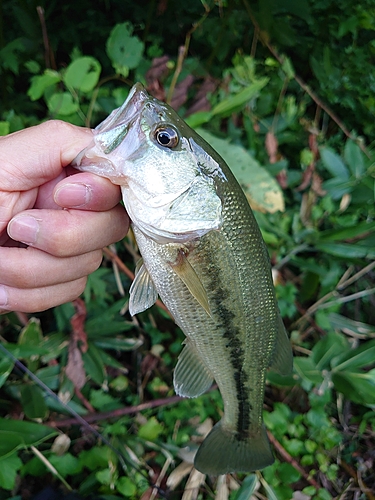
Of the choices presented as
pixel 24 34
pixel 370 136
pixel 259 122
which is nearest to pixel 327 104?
pixel 370 136

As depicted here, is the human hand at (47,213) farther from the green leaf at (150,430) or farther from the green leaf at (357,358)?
the green leaf at (357,358)

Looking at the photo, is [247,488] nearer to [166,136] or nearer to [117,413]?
[117,413]

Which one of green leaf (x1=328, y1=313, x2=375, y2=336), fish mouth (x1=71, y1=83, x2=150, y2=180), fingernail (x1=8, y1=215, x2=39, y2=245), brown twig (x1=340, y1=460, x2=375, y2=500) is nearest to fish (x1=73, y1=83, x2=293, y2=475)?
fish mouth (x1=71, y1=83, x2=150, y2=180)

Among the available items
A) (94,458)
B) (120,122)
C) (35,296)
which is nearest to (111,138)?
(120,122)

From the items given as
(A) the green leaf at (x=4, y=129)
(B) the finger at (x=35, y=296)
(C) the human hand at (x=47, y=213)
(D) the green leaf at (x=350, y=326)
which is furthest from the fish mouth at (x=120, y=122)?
(D) the green leaf at (x=350, y=326)

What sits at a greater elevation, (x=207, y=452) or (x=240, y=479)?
(x=207, y=452)

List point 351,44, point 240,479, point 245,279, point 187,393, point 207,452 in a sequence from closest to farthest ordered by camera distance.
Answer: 1. point 245,279
2. point 187,393
3. point 207,452
4. point 240,479
5. point 351,44

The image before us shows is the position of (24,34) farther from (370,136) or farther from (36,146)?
(370,136)
